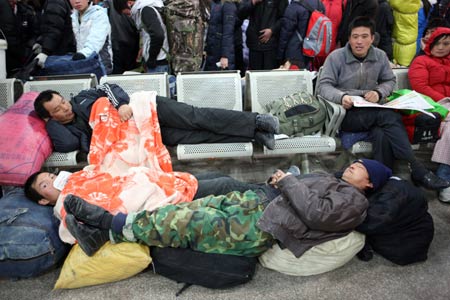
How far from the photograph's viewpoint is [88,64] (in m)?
3.53

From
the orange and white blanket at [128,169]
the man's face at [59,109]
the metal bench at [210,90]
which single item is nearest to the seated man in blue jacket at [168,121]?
the man's face at [59,109]

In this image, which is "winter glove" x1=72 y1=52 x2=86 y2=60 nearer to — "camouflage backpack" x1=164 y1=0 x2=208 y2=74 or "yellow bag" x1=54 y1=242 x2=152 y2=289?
"camouflage backpack" x1=164 y1=0 x2=208 y2=74

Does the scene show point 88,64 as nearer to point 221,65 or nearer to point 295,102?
point 221,65

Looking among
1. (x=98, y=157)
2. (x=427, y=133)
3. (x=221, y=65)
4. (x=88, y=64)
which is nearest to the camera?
(x=98, y=157)

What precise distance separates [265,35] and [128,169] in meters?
2.30

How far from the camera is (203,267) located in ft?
6.97

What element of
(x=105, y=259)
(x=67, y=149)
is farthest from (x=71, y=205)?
(x=67, y=149)

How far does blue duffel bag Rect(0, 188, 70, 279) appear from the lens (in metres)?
2.18

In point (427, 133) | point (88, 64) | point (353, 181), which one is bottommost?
point (353, 181)

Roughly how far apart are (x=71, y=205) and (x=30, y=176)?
0.54 m

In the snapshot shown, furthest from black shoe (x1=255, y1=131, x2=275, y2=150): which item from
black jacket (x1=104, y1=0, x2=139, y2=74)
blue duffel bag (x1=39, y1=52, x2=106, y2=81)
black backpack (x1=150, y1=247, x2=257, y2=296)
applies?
black jacket (x1=104, y1=0, x2=139, y2=74)

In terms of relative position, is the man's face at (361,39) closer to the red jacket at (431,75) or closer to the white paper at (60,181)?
the red jacket at (431,75)

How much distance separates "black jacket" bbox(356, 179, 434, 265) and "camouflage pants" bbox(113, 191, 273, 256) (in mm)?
660

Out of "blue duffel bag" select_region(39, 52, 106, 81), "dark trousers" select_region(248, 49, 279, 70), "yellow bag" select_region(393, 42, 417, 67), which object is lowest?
"blue duffel bag" select_region(39, 52, 106, 81)
